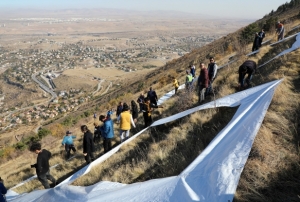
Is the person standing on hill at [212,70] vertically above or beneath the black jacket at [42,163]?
above

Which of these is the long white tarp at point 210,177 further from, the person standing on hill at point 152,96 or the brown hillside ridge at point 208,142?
the person standing on hill at point 152,96

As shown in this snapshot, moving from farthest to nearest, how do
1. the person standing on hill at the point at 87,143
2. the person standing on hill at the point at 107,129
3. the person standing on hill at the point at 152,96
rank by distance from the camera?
the person standing on hill at the point at 152,96, the person standing on hill at the point at 107,129, the person standing on hill at the point at 87,143

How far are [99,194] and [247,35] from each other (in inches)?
800

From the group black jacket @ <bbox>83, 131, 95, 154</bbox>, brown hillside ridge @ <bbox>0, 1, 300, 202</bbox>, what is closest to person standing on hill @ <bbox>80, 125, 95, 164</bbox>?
black jacket @ <bbox>83, 131, 95, 154</bbox>

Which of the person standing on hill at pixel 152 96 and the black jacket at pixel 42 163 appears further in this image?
the person standing on hill at pixel 152 96

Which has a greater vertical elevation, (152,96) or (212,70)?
(212,70)

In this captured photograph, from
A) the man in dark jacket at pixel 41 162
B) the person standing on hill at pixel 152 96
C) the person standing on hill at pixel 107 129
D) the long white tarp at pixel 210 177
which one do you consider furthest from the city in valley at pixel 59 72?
the long white tarp at pixel 210 177

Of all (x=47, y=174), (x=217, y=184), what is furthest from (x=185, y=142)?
(x=47, y=174)

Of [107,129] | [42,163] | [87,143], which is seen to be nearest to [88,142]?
[87,143]

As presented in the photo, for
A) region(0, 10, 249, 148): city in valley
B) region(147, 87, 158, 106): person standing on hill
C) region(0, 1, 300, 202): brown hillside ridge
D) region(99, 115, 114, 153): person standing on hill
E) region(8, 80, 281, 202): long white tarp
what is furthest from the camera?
region(0, 10, 249, 148): city in valley

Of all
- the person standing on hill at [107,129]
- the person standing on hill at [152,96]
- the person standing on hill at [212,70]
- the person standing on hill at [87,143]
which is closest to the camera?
the person standing on hill at [87,143]

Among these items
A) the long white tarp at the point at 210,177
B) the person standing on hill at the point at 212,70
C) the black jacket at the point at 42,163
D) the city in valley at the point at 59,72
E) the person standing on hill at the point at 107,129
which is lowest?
the city in valley at the point at 59,72

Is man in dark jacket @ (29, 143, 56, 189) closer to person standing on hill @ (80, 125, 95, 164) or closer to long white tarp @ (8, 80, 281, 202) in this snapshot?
person standing on hill @ (80, 125, 95, 164)

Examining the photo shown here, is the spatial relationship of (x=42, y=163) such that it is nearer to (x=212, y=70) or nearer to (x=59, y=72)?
(x=212, y=70)
